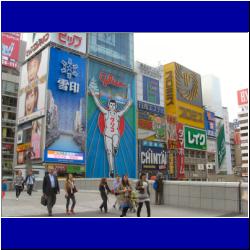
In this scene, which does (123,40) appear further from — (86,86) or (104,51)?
(86,86)

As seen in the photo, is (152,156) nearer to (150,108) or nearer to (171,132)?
(150,108)

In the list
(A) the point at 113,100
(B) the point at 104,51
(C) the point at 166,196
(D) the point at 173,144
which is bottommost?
(C) the point at 166,196

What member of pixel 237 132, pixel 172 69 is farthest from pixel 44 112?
pixel 237 132

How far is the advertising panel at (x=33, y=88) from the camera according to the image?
50219 millimetres

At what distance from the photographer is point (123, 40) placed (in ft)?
198

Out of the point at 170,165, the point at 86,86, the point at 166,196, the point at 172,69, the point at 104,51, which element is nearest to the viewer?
the point at 166,196

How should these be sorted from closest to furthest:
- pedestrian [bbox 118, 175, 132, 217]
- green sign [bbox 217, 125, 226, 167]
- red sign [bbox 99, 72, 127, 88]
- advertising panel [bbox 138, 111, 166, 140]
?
pedestrian [bbox 118, 175, 132, 217]
red sign [bbox 99, 72, 127, 88]
advertising panel [bbox 138, 111, 166, 140]
green sign [bbox 217, 125, 226, 167]

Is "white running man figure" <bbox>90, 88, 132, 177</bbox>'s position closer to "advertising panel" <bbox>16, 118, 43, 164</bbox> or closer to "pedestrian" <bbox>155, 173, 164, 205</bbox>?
"advertising panel" <bbox>16, 118, 43, 164</bbox>

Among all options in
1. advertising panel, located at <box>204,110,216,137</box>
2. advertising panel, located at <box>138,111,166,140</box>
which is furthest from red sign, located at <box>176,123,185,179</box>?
advertising panel, located at <box>204,110,216,137</box>

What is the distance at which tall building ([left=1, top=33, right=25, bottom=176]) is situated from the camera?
62.4 metres

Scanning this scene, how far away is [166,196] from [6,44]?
5552 cm

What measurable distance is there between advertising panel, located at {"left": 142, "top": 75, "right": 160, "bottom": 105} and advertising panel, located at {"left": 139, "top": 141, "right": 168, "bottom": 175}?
8.36 m

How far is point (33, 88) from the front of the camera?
52.6 metres

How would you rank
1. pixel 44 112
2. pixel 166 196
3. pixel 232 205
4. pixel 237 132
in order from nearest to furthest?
pixel 232 205
pixel 166 196
pixel 44 112
pixel 237 132
